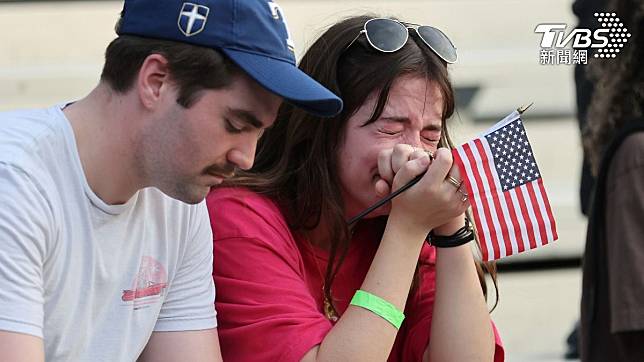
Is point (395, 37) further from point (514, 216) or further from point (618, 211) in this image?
point (618, 211)

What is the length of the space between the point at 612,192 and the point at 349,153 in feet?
2.59

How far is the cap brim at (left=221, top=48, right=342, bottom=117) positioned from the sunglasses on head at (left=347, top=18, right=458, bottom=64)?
53 cm

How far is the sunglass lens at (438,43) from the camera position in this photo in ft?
9.37

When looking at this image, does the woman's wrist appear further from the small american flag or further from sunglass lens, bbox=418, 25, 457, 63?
sunglass lens, bbox=418, 25, 457, 63

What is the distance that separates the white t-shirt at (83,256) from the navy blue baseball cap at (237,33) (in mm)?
274

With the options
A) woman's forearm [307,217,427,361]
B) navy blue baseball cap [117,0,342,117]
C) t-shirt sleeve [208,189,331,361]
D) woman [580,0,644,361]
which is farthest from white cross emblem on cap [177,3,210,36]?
woman [580,0,644,361]

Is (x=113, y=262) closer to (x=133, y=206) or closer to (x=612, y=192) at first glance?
(x=133, y=206)

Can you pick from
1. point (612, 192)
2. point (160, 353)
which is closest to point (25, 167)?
point (160, 353)

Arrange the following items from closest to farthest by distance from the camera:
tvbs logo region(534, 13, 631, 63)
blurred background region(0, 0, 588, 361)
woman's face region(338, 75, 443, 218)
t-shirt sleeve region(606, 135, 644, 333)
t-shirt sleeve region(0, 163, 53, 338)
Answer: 1. t-shirt sleeve region(0, 163, 53, 338)
2. woman's face region(338, 75, 443, 218)
3. t-shirt sleeve region(606, 135, 644, 333)
4. tvbs logo region(534, 13, 631, 63)
5. blurred background region(0, 0, 588, 361)

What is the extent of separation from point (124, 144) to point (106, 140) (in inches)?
1.6

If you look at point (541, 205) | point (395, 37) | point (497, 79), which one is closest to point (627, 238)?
point (541, 205)

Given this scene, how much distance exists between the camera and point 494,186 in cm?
274

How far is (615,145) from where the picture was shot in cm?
312

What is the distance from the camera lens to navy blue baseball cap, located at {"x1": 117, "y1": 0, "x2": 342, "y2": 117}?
7.36 feet
